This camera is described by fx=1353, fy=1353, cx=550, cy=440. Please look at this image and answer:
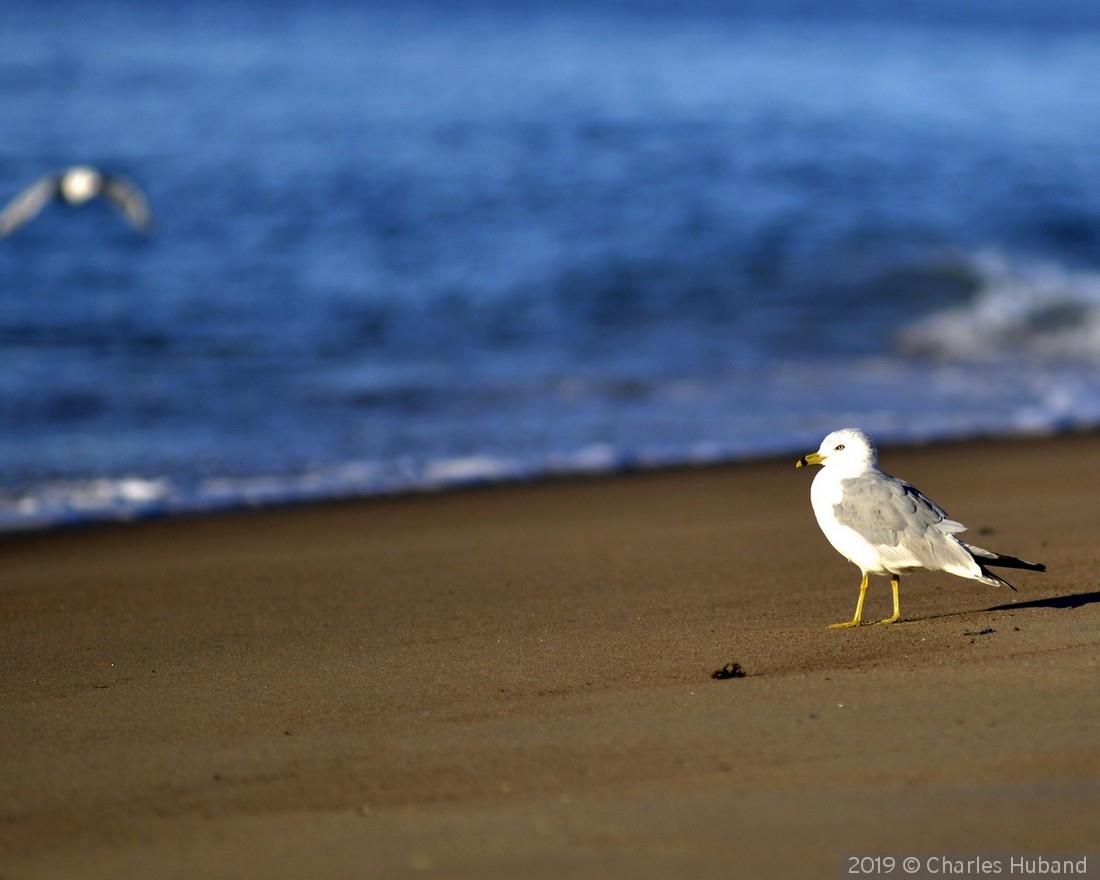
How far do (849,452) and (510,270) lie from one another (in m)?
9.31

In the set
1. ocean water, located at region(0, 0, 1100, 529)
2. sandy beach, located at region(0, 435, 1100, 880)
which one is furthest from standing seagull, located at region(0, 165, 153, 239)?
sandy beach, located at region(0, 435, 1100, 880)

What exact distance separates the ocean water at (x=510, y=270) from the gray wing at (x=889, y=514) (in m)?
3.51

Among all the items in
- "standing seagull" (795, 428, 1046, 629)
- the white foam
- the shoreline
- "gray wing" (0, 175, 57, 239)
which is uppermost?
"gray wing" (0, 175, 57, 239)

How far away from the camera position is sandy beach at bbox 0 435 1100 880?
311cm

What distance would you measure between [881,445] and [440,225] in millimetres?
7933

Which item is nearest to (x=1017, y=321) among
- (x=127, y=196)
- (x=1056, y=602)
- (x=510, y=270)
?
(x=510, y=270)

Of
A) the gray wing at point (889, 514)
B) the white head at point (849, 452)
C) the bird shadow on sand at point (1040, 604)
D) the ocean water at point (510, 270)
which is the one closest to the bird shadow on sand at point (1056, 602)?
the bird shadow on sand at point (1040, 604)

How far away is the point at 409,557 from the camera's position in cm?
612

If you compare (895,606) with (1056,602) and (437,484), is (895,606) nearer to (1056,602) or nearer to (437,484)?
(1056,602)

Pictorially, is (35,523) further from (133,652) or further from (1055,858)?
(1055,858)

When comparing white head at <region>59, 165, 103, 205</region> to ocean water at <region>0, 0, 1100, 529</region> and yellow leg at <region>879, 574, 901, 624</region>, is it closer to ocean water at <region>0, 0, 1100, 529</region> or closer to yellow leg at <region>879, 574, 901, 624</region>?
ocean water at <region>0, 0, 1100, 529</region>

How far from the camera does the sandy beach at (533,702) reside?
3111 mm

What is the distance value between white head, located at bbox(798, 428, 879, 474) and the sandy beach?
21.8 inches

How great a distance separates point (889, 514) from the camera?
4.67 meters
